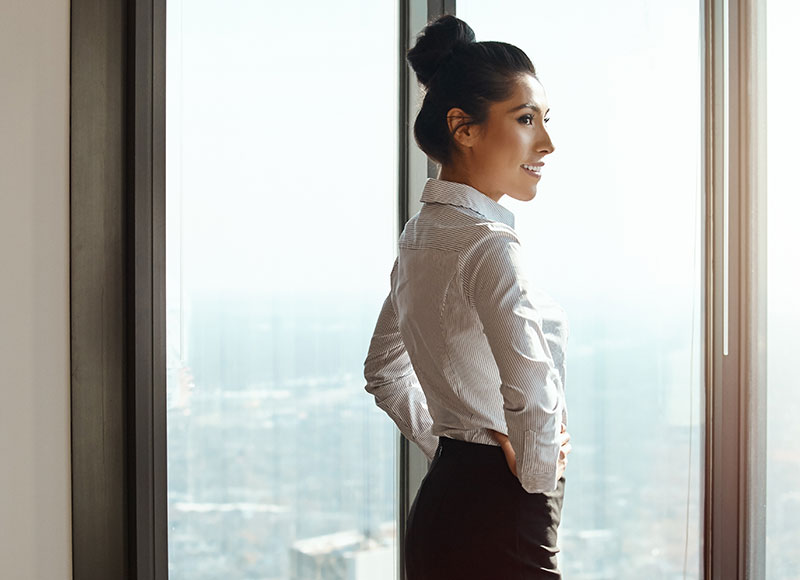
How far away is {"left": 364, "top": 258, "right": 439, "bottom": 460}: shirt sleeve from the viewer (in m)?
1.45

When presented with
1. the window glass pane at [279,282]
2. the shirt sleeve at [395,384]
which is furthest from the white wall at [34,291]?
the shirt sleeve at [395,384]

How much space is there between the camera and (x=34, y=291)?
1.44 meters

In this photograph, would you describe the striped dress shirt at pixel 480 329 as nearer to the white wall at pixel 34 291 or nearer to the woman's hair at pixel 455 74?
the woman's hair at pixel 455 74

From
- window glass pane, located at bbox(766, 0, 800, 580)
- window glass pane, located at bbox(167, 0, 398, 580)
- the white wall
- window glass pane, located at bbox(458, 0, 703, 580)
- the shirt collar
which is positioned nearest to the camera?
the shirt collar

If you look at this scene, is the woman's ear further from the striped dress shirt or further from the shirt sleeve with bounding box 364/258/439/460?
the shirt sleeve with bounding box 364/258/439/460

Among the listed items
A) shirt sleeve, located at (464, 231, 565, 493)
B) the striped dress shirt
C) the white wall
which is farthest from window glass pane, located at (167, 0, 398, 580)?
shirt sleeve, located at (464, 231, 565, 493)

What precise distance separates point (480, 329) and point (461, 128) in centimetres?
32

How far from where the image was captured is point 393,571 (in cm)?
200

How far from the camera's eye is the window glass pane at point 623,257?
79.9 inches

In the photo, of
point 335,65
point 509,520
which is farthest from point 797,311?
point 335,65

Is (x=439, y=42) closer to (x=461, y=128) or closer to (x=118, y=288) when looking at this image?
(x=461, y=128)

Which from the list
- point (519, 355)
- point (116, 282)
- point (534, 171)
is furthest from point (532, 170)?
point (116, 282)

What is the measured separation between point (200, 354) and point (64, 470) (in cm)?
34

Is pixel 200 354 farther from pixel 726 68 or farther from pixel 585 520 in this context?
pixel 726 68
